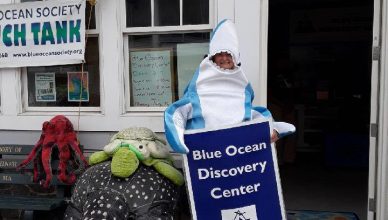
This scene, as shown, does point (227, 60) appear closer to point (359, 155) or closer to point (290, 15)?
point (359, 155)

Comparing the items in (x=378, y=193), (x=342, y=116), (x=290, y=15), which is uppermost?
(x=290, y=15)

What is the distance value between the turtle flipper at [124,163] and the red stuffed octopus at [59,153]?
0.84 meters

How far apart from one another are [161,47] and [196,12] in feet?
1.53

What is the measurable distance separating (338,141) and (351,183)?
80 centimetres

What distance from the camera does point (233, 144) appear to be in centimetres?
309

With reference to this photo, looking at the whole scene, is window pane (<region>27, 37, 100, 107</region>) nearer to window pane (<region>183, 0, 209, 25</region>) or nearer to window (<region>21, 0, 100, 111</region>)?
window (<region>21, 0, 100, 111</region>)

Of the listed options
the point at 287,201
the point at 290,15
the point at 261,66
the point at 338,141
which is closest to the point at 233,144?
the point at 261,66

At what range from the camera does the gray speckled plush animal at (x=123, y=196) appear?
3.20 metres

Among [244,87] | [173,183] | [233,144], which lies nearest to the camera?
[233,144]

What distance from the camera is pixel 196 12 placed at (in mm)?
4078

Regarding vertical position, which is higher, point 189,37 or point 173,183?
point 189,37

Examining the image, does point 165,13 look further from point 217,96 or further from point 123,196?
point 123,196

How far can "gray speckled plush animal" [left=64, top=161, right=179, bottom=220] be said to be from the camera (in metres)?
3.20

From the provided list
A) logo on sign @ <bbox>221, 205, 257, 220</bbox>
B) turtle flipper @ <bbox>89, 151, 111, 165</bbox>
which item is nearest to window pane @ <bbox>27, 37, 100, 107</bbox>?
turtle flipper @ <bbox>89, 151, 111, 165</bbox>
